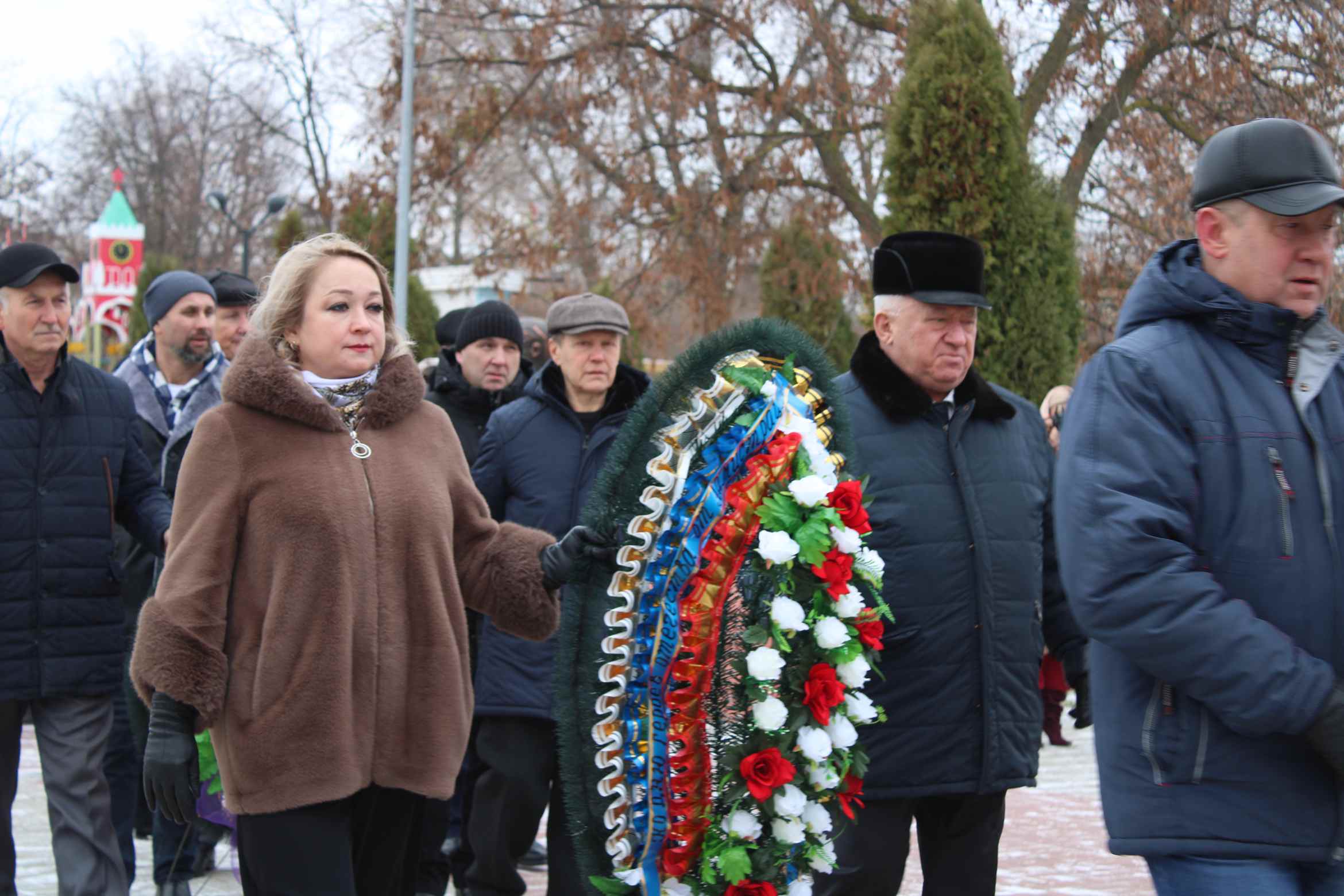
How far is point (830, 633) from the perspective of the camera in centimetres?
374

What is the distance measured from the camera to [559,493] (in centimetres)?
555

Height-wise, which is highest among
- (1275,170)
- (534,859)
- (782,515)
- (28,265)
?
(1275,170)

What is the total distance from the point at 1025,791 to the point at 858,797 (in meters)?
5.09

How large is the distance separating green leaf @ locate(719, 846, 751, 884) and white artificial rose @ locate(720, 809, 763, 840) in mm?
38

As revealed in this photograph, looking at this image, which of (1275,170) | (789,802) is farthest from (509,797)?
(1275,170)

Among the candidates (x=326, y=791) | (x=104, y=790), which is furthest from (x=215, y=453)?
(x=104, y=790)

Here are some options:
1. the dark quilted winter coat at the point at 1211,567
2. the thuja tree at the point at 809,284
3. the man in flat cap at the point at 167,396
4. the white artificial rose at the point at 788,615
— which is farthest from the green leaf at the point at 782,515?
the thuja tree at the point at 809,284

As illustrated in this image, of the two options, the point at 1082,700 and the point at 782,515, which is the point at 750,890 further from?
the point at 1082,700

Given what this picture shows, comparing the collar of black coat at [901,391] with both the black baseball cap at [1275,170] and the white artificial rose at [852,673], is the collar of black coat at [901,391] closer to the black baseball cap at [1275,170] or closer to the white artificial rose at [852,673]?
the white artificial rose at [852,673]

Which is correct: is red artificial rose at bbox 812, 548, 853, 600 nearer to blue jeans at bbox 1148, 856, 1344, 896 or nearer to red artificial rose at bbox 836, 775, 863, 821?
red artificial rose at bbox 836, 775, 863, 821

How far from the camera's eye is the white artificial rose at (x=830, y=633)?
3.73m

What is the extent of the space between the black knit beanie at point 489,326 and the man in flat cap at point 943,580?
3184mm

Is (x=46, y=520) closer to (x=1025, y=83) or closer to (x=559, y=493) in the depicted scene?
(x=559, y=493)

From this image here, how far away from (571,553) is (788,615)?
0.68 metres
